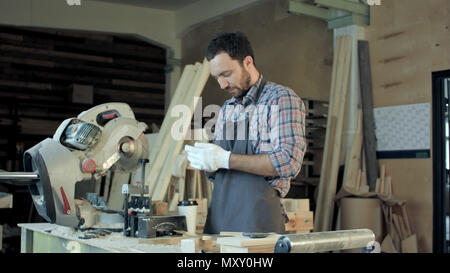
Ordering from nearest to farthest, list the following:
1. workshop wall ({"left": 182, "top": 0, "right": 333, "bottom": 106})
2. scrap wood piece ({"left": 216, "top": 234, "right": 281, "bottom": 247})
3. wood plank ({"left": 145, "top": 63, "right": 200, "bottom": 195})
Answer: scrap wood piece ({"left": 216, "top": 234, "right": 281, "bottom": 247}), wood plank ({"left": 145, "top": 63, "right": 200, "bottom": 195}), workshop wall ({"left": 182, "top": 0, "right": 333, "bottom": 106})

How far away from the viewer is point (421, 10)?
5.11 metres

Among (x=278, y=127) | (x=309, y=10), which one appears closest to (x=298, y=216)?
(x=278, y=127)

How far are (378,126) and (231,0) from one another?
3.13m

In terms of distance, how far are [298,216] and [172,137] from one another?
1411 millimetres

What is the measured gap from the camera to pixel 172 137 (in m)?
4.89

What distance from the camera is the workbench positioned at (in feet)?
6.45

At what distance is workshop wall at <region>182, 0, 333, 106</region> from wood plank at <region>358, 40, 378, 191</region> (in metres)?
0.65

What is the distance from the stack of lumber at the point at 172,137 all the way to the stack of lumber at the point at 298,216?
3.60 ft

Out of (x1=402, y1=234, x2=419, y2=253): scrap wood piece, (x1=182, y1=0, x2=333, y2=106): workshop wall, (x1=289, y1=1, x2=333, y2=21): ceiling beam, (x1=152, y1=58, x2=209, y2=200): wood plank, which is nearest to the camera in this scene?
(x1=152, y1=58, x2=209, y2=200): wood plank

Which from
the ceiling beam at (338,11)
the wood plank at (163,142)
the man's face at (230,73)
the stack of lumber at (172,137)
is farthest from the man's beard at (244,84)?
the ceiling beam at (338,11)

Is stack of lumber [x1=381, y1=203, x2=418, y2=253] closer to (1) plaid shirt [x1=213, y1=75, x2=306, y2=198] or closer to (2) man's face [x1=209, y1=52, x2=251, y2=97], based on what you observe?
(1) plaid shirt [x1=213, y1=75, x2=306, y2=198]

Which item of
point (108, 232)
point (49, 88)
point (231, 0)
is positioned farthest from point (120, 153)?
point (49, 88)

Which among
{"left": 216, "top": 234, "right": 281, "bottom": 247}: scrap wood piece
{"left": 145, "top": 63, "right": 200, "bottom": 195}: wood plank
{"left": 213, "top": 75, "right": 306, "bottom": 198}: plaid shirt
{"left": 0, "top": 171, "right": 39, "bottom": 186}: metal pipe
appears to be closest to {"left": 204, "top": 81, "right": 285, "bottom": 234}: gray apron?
{"left": 213, "top": 75, "right": 306, "bottom": 198}: plaid shirt

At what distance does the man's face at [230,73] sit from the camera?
2449mm
